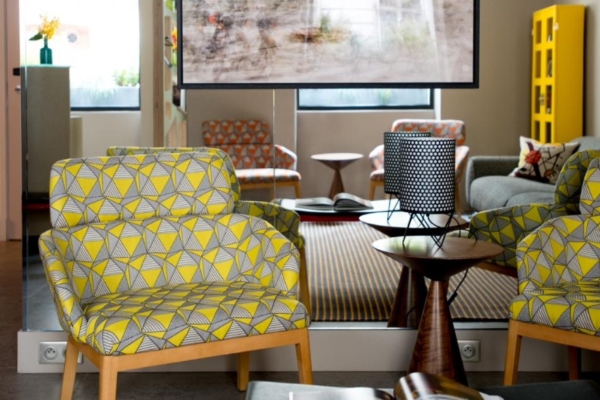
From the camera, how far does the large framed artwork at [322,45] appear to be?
361 centimetres

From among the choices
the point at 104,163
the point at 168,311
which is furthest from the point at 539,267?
the point at 104,163

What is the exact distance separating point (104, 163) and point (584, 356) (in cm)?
191

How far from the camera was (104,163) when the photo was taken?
3.21 m

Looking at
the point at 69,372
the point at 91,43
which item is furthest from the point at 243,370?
the point at 91,43

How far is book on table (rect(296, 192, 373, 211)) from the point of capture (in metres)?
3.61

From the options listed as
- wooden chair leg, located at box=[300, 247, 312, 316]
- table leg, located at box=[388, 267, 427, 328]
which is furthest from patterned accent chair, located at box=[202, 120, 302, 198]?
table leg, located at box=[388, 267, 427, 328]

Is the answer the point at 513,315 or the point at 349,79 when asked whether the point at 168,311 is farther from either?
the point at 349,79

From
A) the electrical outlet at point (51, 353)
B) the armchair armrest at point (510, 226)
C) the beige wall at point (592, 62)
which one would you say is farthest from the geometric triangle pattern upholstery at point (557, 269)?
the electrical outlet at point (51, 353)

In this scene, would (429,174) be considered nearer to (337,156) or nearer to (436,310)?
(436,310)

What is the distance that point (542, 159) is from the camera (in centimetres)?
362

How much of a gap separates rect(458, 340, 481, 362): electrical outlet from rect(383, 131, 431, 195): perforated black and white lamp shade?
0.62m

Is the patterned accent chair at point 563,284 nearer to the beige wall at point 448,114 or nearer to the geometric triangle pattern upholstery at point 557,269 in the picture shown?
the geometric triangle pattern upholstery at point 557,269

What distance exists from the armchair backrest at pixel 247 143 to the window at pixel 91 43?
0.38m

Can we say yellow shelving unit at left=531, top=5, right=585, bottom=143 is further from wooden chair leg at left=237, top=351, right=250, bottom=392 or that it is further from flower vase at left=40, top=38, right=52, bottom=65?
flower vase at left=40, top=38, right=52, bottom=65
